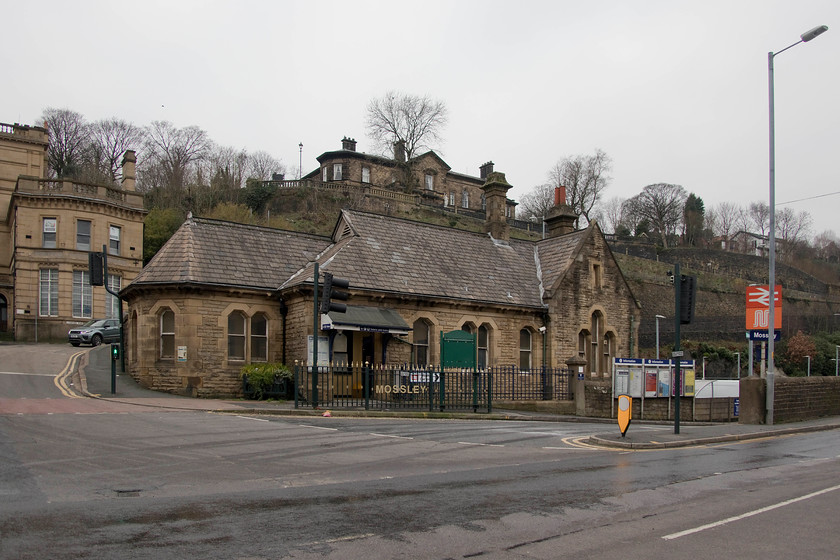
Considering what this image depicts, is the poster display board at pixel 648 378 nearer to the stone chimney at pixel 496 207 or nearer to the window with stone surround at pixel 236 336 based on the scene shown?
the stone chimney at pixel 496 207

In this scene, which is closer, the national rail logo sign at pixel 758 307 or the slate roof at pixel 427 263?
the national rail logo sign at pixel 758 307

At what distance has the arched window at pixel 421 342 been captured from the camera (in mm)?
27609

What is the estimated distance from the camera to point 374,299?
26.2m

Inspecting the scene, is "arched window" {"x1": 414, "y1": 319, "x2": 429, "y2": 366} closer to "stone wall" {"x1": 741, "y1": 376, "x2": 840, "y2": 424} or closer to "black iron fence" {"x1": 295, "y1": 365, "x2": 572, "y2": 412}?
"black iron fence" {"x1": 295, "y1": 365, "x2": 572, "y2": 412}

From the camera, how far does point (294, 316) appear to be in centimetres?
2562

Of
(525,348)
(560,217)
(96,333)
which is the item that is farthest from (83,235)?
(525,348)

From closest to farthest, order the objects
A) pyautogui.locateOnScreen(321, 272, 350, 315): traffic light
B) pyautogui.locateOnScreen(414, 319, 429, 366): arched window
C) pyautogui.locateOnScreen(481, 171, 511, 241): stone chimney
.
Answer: pyautogui.locateOnScreen(321, 272, 350, 315): traffic light → pyautogui.locateOnScreen(414, 319, 429, 366): arched window → pyautogui.locateOnScreen(481, 171, 511, 241): stone chimney

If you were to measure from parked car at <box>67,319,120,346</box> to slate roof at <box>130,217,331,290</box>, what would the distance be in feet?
46.9

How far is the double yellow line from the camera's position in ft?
71.4

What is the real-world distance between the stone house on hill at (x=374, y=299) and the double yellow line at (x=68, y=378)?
7.73 feet

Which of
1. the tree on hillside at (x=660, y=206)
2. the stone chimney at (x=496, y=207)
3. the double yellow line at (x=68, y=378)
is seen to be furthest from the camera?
the tree on hillside at (x=660, y=206)

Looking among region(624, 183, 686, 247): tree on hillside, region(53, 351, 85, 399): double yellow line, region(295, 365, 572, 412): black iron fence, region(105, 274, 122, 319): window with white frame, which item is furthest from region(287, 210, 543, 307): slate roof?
region(624, 183, 686, 247): tree on hillside

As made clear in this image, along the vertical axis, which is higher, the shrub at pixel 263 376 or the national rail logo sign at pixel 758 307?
the national rail logo sign at pixel 758 307

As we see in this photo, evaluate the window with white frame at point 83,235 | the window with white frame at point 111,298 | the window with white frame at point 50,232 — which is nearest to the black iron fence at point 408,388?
the window with white frame at point 111,298
